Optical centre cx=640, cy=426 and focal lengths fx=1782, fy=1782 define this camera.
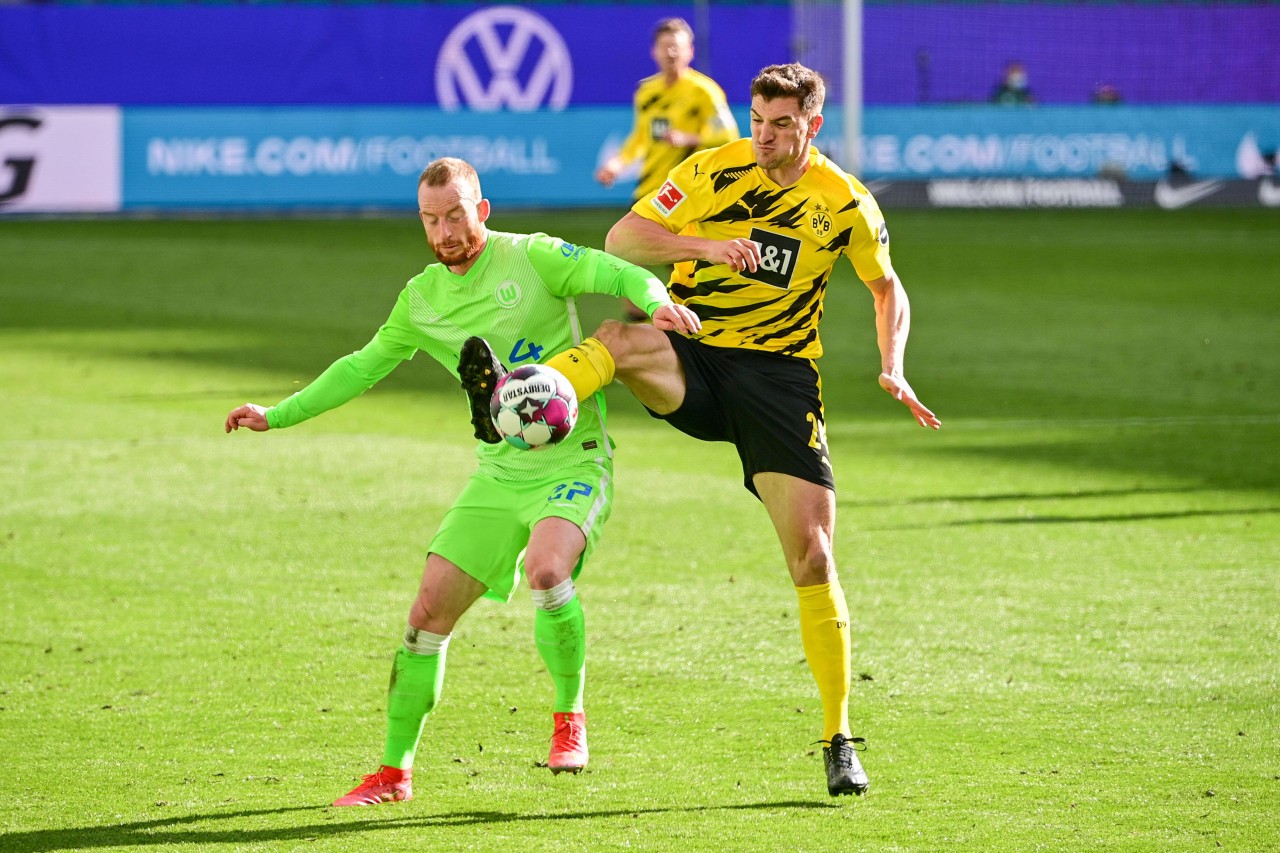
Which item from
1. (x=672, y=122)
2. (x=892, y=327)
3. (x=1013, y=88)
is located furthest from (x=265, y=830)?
(x=1013, y=88)

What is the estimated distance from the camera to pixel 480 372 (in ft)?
16.0

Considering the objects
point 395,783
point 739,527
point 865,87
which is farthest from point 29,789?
point 865,87

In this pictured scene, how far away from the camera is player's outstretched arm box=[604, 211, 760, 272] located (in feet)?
16.5

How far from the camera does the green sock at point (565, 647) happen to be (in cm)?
493

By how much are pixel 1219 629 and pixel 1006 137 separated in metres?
20.5

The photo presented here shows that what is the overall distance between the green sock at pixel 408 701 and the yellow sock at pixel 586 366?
0.86 metres

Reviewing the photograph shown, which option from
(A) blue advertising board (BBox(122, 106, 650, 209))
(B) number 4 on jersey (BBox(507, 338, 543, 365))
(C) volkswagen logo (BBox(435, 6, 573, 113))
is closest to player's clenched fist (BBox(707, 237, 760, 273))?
(B) number 4 on jersey (BBox(507, 338, 543, 365))

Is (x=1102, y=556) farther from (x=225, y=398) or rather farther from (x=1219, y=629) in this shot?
(x=225, y=398)

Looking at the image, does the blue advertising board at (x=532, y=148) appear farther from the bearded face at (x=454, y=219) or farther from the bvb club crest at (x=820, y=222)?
the bearded face at (x=454, y=219)

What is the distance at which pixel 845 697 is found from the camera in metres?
5.14

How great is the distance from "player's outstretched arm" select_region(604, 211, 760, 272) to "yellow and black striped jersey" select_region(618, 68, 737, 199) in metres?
9.06

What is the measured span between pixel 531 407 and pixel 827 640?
3.71ft

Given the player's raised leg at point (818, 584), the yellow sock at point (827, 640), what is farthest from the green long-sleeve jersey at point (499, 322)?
the yellow sock at point (827, 640)

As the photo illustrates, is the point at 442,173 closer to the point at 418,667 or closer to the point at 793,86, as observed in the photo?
the point at 793,86
